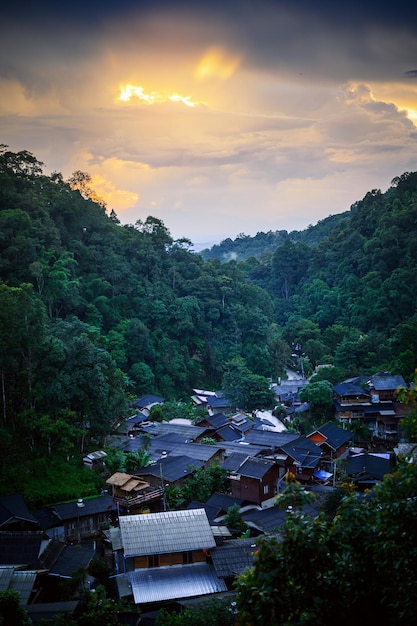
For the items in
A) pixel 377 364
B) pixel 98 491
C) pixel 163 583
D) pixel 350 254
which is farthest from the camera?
pixel 350 254

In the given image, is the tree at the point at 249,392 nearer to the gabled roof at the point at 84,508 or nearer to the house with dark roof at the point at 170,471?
the house with dark roof at the point at 170,471

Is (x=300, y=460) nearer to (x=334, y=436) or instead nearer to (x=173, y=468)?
(x=334, y=436)

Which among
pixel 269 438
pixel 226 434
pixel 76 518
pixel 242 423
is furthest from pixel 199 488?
pixel 242 423

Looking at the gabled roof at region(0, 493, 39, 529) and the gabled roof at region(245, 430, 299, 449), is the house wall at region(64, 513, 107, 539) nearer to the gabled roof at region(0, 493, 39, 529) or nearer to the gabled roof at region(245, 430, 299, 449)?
the gabled roof at region(0, 493, 39, 529)

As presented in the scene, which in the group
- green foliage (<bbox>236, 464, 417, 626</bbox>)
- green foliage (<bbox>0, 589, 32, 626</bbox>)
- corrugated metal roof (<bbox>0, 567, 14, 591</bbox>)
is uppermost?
green foliage (<bbox>236, 464, 417, 626</bbox>)

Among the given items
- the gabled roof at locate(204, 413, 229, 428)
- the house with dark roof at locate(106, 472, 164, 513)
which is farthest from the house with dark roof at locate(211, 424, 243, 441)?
the house with dark roof at locate(106, 472, 164, 513)

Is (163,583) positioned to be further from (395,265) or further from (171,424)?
(395,265)

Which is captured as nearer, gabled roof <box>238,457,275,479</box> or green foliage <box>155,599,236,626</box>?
green foliage <box>155,599,236,626</box>

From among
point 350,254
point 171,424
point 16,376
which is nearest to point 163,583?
point 16,376
